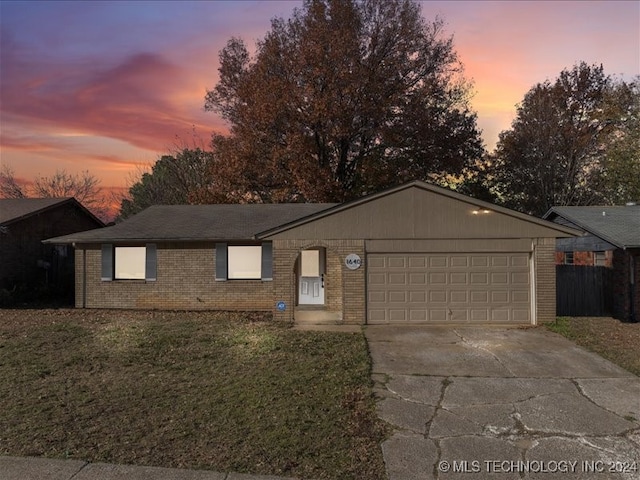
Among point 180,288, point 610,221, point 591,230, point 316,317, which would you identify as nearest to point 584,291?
point 591,230

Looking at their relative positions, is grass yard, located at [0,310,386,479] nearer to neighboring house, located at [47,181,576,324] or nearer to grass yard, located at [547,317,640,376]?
neighboring house, located at [47,181,576,324]

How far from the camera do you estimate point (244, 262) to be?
16.6 m

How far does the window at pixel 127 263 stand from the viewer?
→ 1672 cm

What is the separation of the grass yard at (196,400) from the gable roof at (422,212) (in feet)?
11.7

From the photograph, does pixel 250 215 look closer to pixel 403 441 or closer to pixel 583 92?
pixel 403 441

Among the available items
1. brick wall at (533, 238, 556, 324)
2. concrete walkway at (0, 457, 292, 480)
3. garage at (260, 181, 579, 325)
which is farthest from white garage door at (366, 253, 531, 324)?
concrete walkway at (0, 457, 292, 480)

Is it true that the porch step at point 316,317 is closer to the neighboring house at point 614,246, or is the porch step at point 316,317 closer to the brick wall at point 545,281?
the brick wall at point 545,281

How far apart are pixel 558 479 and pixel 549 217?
667 inches

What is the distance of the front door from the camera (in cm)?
1711

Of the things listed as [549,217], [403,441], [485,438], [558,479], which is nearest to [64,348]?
[403,441]

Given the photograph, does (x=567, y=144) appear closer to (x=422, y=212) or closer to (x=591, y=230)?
(x=591, y=230)

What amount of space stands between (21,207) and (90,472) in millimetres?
19875

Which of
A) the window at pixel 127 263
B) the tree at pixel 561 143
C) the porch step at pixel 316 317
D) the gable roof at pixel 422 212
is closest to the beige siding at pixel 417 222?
the gable roof at pixel 422 212

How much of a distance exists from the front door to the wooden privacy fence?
8476 millimetres
